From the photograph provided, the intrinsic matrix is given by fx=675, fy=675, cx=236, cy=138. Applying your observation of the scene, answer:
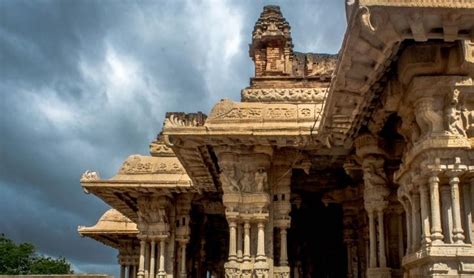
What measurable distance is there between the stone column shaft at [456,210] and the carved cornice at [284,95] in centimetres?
653

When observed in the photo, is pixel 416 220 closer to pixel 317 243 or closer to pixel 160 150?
pixel 160 150

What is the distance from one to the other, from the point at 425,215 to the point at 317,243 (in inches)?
576

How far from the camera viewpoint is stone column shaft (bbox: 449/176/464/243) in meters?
8.42

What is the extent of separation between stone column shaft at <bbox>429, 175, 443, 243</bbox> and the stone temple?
0.06 ft

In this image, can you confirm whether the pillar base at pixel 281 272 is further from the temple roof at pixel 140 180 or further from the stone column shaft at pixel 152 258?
the stone column shaft at pixel 152 258

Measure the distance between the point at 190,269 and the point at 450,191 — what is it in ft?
43.3

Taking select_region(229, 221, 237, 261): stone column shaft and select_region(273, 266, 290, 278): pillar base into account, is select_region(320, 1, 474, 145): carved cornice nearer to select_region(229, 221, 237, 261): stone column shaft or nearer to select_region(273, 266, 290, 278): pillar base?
select_region(229, 221, 237, 261): stone column shaft

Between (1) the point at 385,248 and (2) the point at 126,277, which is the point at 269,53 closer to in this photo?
(1) the point at 385,248

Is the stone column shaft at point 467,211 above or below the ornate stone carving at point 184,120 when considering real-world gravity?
below

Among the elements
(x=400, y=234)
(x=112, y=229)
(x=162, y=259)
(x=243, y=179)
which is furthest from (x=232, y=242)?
(x=112, y=229)

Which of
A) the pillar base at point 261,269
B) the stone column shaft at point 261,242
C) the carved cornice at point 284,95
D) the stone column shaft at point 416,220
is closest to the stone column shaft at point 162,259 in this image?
the carved cornice at point 284,95

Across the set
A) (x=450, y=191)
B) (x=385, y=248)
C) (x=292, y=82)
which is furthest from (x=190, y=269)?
(x=450, y=191)

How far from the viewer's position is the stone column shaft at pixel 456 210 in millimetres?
8422

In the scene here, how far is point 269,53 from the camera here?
19031mm
